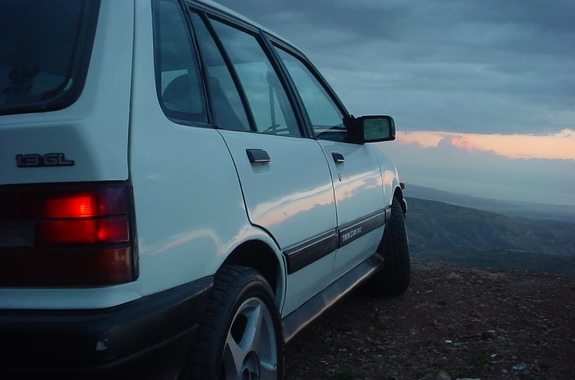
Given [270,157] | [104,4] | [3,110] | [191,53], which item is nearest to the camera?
[3,110]

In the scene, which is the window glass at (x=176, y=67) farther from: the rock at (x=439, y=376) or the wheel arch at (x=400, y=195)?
the wheel arch at (x=400, y=195)

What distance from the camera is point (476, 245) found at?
78438mm

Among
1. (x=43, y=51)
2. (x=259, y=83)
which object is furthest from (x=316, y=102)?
(x=43, y=51)

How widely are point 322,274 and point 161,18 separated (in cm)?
169

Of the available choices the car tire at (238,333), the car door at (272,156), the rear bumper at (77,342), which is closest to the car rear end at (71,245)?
the rear bumper at (77,342)

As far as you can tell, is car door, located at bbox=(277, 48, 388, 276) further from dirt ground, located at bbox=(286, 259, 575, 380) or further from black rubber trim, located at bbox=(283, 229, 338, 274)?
dirt ground, located at bbox=(286, 259, 575, 380)

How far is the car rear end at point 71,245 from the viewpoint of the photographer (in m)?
1.53

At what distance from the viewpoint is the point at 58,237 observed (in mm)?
1574

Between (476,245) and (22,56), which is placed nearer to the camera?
(22,56)

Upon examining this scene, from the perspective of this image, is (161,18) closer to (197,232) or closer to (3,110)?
(3,110)

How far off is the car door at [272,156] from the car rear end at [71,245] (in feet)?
2.27

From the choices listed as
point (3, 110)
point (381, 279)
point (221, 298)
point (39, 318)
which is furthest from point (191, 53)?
point (381, 279)

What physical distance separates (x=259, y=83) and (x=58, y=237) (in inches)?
65.3

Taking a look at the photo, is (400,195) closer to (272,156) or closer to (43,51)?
(272,156)
